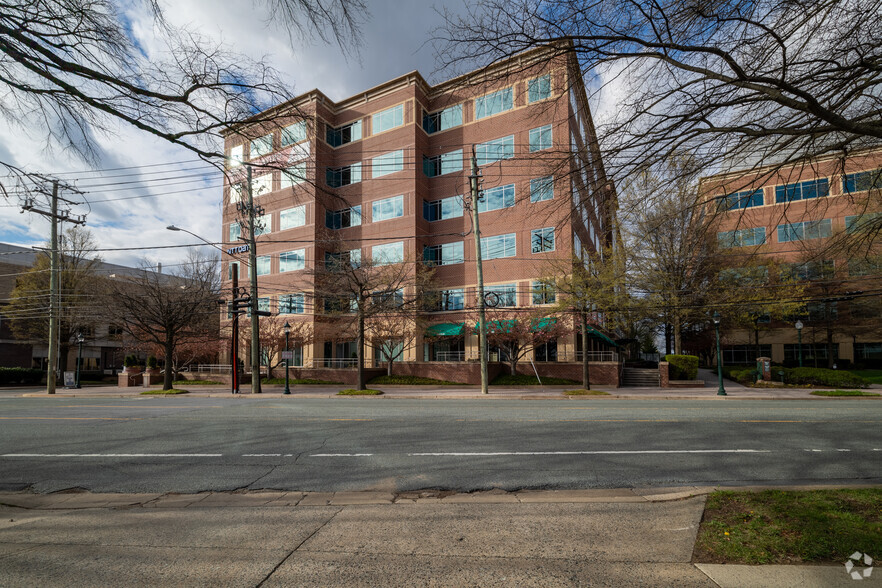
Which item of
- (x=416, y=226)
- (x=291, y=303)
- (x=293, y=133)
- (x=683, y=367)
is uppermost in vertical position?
(x=416, y=226)

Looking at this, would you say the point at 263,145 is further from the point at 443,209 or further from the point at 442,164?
the point at 442,164

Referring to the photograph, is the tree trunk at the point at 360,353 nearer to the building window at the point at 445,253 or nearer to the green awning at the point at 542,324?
the green awning at the point at 542,324

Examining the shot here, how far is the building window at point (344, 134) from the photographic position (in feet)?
127

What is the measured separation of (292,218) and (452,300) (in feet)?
50.8

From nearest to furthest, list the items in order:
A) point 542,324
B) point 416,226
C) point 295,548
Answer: point 295,548 → point 542,324 → point 416,226

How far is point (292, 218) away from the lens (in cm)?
3906

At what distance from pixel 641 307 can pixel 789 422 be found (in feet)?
51.5

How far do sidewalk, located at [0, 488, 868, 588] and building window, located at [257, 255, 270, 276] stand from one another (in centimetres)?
3535

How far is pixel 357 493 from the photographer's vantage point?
5980mm

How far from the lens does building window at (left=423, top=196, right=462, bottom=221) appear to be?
35.3 meters

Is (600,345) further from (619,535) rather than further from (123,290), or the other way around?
(619,535)

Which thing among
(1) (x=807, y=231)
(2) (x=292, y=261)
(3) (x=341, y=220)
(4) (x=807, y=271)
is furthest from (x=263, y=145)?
(4) (x=807, y=271)

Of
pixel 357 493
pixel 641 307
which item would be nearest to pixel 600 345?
pixel 641 307

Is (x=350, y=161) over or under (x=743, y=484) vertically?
over
